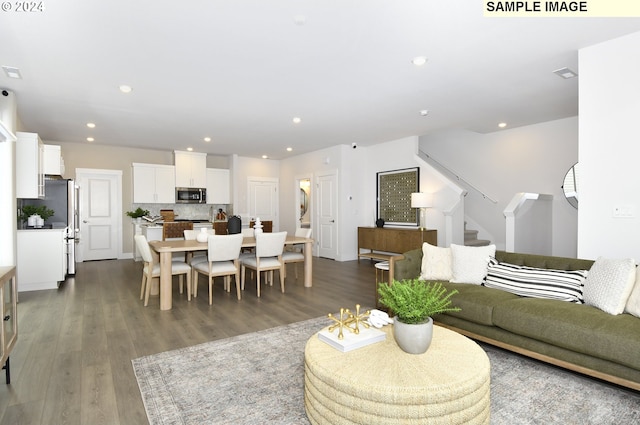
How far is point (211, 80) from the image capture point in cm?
395

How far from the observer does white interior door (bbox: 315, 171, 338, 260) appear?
26.6ft

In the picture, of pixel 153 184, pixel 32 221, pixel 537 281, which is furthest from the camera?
pixel 153 184

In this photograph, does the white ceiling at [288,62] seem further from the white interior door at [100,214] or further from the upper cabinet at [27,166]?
the white interior door at [100,214]

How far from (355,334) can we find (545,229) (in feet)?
17.9

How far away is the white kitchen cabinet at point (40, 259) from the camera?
195 inches

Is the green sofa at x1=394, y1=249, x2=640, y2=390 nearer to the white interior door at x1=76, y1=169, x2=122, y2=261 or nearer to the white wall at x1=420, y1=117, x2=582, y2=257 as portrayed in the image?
the white wall at x1=420, y1=117, x2=582, y2=257

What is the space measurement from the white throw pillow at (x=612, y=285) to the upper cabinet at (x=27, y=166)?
20.8ft

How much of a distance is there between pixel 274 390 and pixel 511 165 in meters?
6.37

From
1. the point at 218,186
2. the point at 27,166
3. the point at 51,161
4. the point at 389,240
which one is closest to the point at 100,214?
the point at 51,161

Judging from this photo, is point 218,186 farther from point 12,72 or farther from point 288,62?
point 288,62

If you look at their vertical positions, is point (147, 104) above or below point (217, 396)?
above

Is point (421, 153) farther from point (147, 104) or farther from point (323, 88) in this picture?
point (147, 104)

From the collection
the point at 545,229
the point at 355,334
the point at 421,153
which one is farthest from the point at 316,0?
the point at 421,153

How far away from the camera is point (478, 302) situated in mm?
2840
